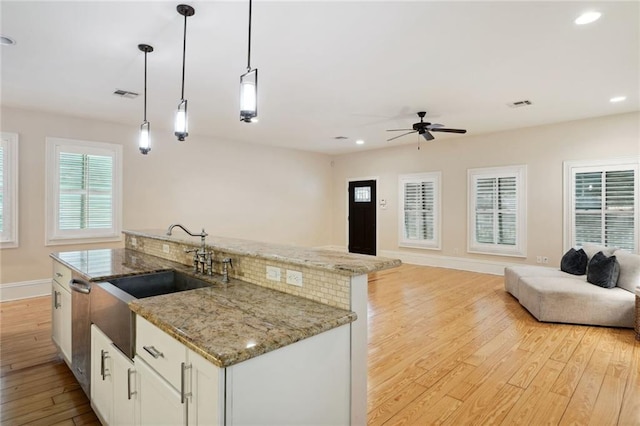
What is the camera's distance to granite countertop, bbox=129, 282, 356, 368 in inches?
46.6

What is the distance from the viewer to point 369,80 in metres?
3.87

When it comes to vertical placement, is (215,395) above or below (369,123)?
below

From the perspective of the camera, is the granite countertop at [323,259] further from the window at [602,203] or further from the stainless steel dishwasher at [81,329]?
the window at [602,203]

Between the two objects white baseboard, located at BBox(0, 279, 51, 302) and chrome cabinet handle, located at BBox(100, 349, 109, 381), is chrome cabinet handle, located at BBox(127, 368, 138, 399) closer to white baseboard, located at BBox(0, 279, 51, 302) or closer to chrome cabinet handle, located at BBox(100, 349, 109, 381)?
chrome cabinet handle, located at BBox(100, 349, 109, 381)

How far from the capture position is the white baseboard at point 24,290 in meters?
4.88

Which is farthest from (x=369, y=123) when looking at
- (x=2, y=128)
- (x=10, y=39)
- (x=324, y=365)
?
(x=2, y=128)

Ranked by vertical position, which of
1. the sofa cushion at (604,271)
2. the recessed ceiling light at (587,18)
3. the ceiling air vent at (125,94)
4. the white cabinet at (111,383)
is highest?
the recessed ceiling light at (587,18)

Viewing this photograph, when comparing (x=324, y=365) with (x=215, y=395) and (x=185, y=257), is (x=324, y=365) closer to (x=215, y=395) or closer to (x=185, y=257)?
(x=215, y=395)

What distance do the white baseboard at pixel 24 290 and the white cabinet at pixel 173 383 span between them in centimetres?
487

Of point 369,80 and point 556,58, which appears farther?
point 369,80

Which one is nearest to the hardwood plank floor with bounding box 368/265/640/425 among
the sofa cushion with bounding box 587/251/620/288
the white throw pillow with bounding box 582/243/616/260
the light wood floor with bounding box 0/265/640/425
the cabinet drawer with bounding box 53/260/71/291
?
the light wood floor with bounding box 0/265/640/425

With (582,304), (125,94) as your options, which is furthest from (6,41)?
(582,304)

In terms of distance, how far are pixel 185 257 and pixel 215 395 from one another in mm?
1703

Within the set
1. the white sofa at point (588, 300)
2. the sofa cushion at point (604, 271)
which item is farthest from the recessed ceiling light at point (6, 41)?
the sofa cushion at point (604, 271)
